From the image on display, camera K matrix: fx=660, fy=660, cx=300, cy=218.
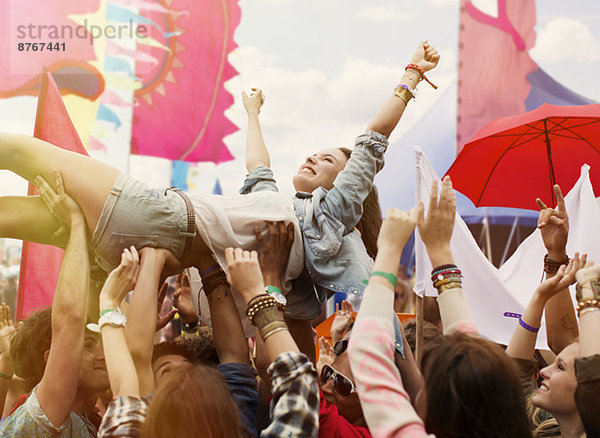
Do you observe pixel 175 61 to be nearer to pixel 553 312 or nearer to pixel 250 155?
pixel 250 155

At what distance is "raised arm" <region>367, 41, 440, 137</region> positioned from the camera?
2881mm

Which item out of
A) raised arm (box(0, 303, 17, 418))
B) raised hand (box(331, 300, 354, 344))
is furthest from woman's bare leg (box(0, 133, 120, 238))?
raised hand (box(331, 300, 354, 344))

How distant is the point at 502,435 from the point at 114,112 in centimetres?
626

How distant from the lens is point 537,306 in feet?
8.55

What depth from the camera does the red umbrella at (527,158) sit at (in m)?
Answer: 3.96

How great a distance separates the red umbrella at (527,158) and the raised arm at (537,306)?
1468 mm

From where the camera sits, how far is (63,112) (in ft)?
12.7

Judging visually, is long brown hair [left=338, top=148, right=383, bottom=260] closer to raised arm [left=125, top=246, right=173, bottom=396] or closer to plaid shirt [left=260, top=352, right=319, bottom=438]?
raised arm [left=125, top=246, right=173, bottom=396]

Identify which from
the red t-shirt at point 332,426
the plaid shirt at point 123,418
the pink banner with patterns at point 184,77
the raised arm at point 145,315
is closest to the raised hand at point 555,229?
the red t-shirt at point 332,426

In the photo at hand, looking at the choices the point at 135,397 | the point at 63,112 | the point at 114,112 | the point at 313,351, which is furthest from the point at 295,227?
the point at 114,112

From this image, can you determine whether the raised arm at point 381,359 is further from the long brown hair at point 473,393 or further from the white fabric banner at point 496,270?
the white fabric banner at point 496,270

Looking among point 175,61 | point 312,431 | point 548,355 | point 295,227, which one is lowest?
point 548,355

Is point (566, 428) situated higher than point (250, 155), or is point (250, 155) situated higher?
point (250, 155)

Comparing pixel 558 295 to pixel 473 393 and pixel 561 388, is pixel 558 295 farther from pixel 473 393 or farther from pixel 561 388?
pixel 473 393
